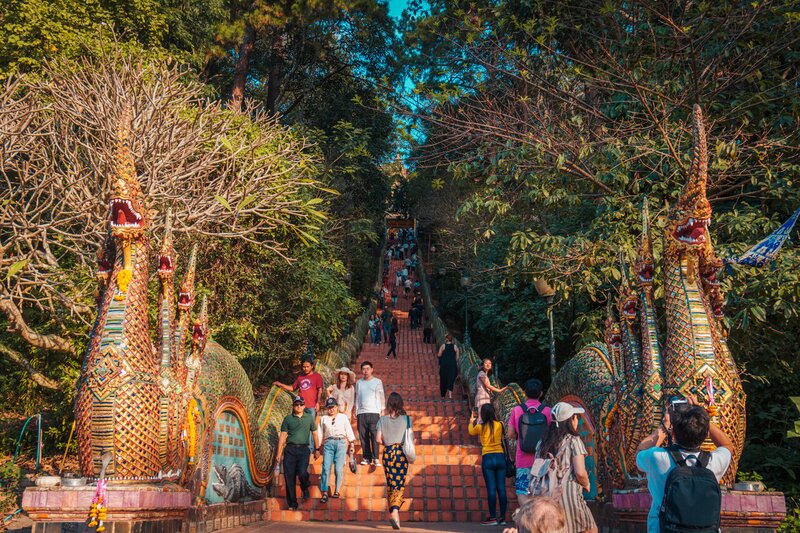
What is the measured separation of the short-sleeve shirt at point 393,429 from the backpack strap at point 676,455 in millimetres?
5013

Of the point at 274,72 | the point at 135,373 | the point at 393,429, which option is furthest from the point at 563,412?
the point at 274,72

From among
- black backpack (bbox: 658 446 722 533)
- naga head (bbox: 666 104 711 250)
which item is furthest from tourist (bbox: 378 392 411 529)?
black backpack (bbox: 658 446 722 533)

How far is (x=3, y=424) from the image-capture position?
15656 millimetres

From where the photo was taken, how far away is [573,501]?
4.59m

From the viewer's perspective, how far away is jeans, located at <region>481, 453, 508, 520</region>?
8.86 meters

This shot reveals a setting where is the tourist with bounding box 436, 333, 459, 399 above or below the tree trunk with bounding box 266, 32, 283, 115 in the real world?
below

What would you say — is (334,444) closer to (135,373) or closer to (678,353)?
(135,373)

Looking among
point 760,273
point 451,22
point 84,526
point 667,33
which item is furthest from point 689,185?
point 451,22

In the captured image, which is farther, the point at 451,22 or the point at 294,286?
the point at 294,286

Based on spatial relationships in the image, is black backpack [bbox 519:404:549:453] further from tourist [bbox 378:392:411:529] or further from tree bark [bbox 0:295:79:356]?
tree bark [bbox 0:295:79:356]

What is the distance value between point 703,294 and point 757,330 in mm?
4438

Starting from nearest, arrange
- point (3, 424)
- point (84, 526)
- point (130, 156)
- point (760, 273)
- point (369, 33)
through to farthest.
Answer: point (84, 526)
point (130, 156)
point (760, 273)
point (3, 424)
point (369, 33)

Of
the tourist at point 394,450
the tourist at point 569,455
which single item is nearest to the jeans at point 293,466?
the tourist at point 394,450

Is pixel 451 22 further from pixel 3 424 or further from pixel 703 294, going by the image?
pixel 3 424
